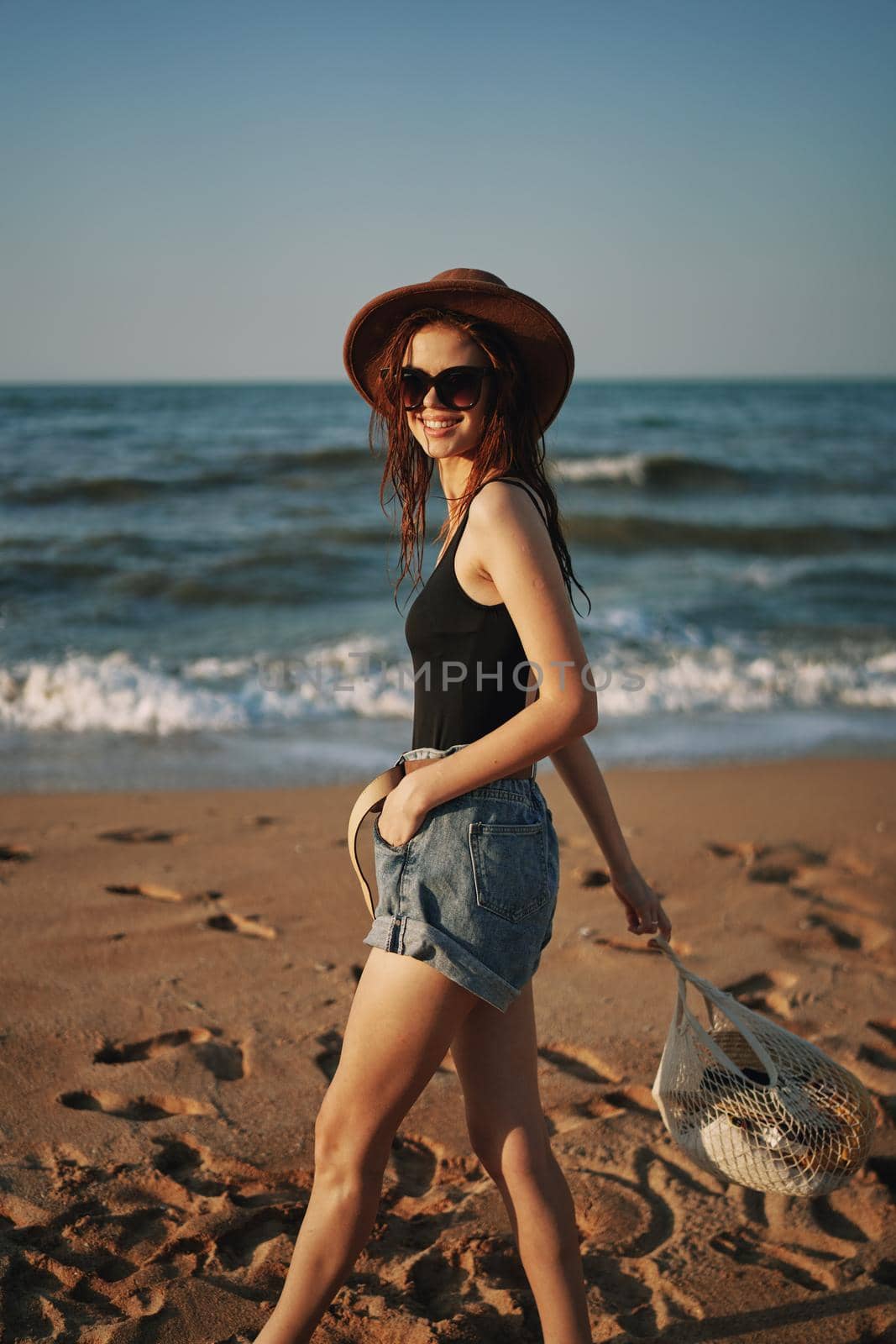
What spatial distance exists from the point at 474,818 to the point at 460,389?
2.56 feet

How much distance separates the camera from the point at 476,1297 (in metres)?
2.44

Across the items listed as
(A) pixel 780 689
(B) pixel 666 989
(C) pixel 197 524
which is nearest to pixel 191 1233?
(B) pixel 666 989

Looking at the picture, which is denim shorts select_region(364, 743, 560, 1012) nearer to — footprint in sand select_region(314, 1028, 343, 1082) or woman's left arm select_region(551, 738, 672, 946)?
woman's left arm select_region(551, 738, 672, 946)

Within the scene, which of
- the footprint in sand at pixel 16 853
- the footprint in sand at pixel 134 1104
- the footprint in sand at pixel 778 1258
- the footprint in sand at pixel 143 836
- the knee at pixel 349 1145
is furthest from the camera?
the footprint in sand at pixel 143 836

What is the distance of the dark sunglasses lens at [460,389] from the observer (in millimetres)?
2006

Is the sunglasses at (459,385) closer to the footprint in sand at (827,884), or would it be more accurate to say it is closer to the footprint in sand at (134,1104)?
the footprint in sand at (134,1104)

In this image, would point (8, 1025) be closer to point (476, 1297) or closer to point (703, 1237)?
point (476, 1297)

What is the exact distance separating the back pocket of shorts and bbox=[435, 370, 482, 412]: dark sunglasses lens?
0.76 m

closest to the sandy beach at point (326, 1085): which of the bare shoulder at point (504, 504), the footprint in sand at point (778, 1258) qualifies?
the footprint in sand at point (778, 1258)

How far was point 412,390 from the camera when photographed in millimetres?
2057

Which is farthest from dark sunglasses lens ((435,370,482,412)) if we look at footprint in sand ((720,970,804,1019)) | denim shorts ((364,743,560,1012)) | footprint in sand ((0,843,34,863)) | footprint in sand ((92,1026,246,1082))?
footprint in sand ((0,843,34,863))

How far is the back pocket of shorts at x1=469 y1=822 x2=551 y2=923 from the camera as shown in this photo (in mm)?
1837

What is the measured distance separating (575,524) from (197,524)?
545 centimetres

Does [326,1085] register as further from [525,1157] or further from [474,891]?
[474,891]
